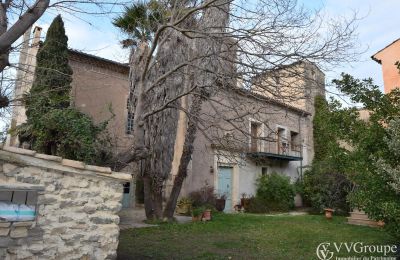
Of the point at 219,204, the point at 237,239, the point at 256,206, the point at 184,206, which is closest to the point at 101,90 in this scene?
the point at 184,206

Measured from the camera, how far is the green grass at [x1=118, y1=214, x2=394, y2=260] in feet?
21.1

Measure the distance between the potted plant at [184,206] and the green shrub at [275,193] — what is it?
3.97 meters

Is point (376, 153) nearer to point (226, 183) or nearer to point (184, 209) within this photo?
point (184, 209)

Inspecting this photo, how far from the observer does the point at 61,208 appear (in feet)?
14.8

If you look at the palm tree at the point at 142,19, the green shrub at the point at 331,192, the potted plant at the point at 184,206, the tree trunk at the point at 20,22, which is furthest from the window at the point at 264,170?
the tree trunk at the point at 20,22

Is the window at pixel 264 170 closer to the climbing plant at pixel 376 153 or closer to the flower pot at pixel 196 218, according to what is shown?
the flower pot at pixel 196 218

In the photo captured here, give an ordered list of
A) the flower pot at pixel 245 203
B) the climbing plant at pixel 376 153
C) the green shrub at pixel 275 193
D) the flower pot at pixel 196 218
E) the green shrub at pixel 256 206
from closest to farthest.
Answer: the climbing plant at pixel 376 153
the flower pot at pixel 196 218
the green shrub at pixel 256 206
the flower pot at pixel 245 203
the green shrub at pixel 275 193

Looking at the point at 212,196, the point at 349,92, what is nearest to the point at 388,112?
the point at 349,92

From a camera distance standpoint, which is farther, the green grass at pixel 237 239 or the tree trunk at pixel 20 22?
the green grass at pixel 237 239

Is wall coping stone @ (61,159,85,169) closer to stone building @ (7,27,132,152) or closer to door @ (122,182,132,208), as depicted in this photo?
stone building @ (7,27,132,152)

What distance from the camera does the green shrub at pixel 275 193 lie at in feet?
51.3

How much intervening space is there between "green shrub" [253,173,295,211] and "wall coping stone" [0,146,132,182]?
38.1ft

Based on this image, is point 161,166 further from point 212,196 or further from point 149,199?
point 212,196

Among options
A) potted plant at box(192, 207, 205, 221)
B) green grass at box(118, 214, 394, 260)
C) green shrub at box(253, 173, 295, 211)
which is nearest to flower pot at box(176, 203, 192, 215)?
potted plant at box(192, 207, 205, 221)
